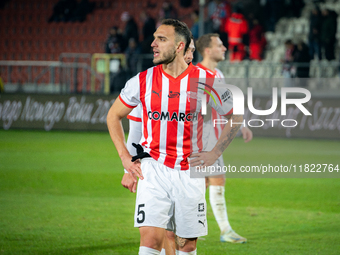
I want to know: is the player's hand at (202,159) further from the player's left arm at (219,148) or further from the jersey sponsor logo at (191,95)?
the jersey sponsor logo at (191,95)

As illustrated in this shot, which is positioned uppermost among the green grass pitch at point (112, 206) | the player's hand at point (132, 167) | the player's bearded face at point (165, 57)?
the player's bearded face at point (165, 57)

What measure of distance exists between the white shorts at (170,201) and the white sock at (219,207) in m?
1.99

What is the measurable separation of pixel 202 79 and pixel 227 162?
7.89m

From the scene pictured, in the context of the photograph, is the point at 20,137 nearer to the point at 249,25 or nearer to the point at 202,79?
the point at 249,25

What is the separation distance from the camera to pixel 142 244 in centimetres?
356

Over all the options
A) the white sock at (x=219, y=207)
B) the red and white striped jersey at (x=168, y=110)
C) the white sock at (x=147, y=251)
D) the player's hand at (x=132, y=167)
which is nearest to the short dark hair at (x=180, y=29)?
the red and white striped jersey at (x=168, y=110)

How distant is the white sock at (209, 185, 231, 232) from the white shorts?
1.99m

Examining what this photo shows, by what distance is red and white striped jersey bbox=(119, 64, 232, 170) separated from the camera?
144 inches

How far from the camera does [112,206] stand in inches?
286

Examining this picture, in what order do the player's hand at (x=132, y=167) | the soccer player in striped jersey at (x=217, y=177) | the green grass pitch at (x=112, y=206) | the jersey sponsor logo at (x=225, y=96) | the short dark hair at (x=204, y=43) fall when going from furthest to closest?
the short dark hair at (x=204, y=43) < the soccer player in striped jersey at (x=217, y=177) < the green grass pitch at (x=112, y=206) < the jersey sponsor logo at (x=225, y=96) < the player's hand at (x=132, y=167)

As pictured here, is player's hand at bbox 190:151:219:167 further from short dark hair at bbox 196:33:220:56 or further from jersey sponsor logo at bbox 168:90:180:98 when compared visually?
short dark hair at bbox 196:33:220:56

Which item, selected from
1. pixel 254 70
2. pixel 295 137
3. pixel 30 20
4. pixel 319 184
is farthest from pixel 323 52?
pixel 30 20

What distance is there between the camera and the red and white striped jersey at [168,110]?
365cm

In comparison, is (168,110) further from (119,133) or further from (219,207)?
(219,207)
